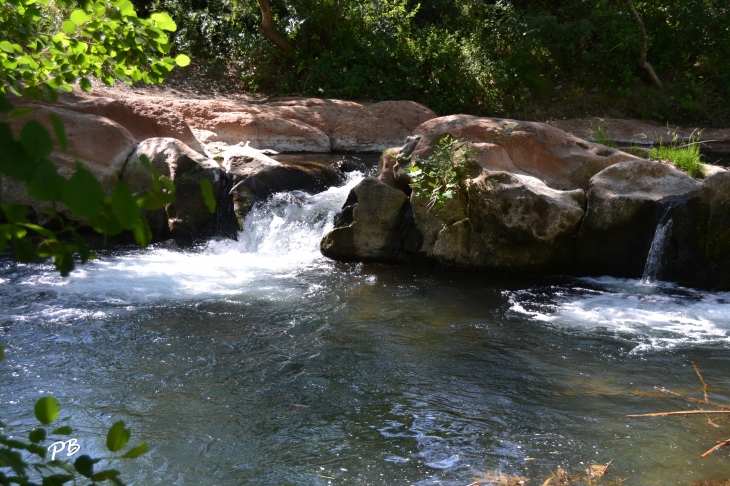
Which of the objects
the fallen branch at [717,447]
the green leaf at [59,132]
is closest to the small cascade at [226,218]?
the fallen branch at [717,447]

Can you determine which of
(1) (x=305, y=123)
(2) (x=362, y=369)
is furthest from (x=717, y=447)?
(1) (x=305, y=123)

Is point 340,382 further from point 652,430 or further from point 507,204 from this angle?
point 507,204

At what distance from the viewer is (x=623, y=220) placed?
24.8 ft

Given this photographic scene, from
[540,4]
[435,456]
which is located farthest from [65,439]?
[540,4]

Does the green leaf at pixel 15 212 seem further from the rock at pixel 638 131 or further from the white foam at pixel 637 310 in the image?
the rock at pixel 638 131

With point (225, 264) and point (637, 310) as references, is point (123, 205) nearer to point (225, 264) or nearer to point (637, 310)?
point (637, 310)

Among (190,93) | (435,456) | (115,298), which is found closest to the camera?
(435,456)

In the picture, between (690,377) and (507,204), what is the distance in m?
3.04

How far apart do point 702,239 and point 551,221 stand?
150 cm

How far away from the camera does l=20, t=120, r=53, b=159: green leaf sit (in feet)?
3.59

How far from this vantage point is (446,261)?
8.01 m

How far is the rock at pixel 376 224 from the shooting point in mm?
8336

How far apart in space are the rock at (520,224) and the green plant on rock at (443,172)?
0.65 feet

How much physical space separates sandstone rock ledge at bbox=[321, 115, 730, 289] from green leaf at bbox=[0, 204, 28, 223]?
6668 millimetres
